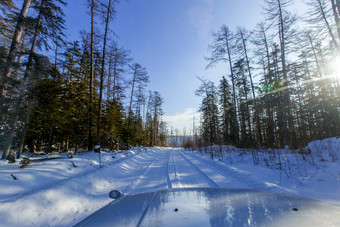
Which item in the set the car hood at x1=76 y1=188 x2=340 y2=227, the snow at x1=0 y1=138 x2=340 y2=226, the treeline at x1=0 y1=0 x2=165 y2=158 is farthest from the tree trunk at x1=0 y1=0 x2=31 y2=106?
the car hood at x1=76 y1=188 x2=340 y2=227

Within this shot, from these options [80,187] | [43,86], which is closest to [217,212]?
[80,187]

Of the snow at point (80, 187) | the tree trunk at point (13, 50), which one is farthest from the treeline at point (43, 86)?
the snow at point (80, 187)

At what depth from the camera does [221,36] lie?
16.5 metres

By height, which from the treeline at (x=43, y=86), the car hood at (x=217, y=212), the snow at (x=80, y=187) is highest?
the treeline at (x=43, y=86)

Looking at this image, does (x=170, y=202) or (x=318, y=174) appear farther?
(x=318, y=174)

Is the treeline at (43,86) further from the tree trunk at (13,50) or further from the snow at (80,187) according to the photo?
the snow at (80,187)

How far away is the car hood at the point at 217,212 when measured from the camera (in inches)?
62.7

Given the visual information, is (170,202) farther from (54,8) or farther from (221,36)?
(221,36)

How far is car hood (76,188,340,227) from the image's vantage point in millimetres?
1592

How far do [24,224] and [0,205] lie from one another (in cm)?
54

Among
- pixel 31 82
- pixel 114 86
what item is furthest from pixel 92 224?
pixel 114 86

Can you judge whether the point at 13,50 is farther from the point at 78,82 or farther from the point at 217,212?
the point at 217,212

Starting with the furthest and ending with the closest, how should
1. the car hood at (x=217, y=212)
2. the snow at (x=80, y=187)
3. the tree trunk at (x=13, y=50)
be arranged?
the tree trunk at (x=13, y=50)
the snow at (x=80, y=187)
the car hood at (x=217, y=212)

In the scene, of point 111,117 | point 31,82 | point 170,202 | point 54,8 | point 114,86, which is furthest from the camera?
point 114,86
